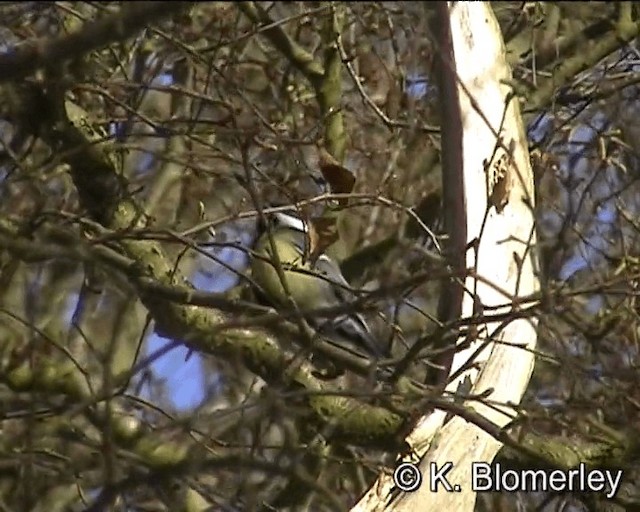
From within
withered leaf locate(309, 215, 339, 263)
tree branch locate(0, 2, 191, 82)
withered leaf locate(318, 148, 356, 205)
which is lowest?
tree branch locate(0, 2, 191, 82)

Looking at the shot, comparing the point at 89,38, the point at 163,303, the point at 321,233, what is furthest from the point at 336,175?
the point at 89,38

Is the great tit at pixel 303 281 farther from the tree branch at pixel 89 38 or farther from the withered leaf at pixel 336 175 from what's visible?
the tree branch at pixel 89 38

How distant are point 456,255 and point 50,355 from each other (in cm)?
194

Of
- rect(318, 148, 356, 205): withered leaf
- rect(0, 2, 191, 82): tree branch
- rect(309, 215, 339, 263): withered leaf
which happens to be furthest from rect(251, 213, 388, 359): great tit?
rect(0, 2, 191, 82): tree branch

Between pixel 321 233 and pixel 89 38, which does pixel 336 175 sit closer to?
pixel 321 233

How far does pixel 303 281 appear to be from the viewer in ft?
15.4

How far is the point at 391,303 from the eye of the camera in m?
2.96

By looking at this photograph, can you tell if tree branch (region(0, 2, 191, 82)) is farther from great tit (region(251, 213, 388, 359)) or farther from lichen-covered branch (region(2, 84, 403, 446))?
great tit (region(251, 213, 388, 359))

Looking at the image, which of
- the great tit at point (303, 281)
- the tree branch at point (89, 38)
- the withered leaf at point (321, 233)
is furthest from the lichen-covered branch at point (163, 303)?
the tree branch at point (89, 38)

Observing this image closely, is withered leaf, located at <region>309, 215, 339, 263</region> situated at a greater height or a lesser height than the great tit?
lesser

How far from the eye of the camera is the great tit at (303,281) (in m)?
3.93

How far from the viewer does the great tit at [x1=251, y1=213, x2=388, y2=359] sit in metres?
3.93

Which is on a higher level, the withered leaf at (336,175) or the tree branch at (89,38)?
the withered leaf at (336,175)

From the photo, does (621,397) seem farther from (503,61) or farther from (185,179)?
(185,179)
